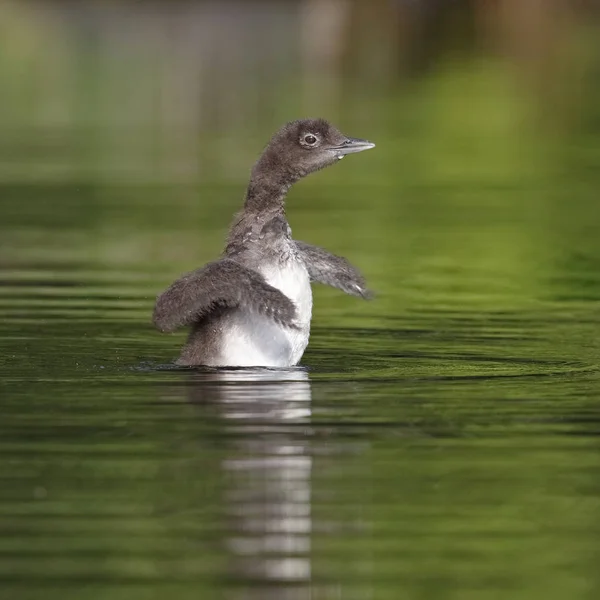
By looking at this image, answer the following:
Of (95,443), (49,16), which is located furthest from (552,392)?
(49,16)

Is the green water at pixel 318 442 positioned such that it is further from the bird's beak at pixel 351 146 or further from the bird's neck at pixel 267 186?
the bird's beak at pixel 351 146

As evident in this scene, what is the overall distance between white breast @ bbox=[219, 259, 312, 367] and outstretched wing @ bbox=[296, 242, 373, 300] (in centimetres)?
77

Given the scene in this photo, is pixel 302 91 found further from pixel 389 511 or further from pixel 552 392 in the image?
pixel 389 511

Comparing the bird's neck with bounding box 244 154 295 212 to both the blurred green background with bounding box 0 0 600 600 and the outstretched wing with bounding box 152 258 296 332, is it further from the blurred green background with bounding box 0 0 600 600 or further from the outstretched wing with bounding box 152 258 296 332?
the blurred green background with bounding box 0 0 600 600

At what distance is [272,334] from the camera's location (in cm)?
1272

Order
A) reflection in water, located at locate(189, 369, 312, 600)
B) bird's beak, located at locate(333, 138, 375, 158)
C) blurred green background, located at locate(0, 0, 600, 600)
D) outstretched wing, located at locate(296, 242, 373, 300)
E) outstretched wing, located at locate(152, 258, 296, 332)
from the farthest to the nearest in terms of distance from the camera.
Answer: outstretched wing, located at locate(296, 242, 373, 300)
bird's beak, located at locate(333, 138, 375, 158)
outstretched wing, located at locate(152, 258, 296, 332)
blurred green background, located at locate(0, 0, 600, 600)
reflection in water, located at locate(189, 369, 312, 600)

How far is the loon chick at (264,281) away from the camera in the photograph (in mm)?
12383

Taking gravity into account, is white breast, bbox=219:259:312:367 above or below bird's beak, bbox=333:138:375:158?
below

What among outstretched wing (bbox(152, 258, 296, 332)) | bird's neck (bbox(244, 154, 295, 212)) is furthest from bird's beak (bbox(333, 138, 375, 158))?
outstretched wing (bbox(152, 258, 296, 332))

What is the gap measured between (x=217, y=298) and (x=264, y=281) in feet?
1.20

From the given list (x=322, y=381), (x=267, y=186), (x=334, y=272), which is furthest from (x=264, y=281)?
(x=334, y=272)

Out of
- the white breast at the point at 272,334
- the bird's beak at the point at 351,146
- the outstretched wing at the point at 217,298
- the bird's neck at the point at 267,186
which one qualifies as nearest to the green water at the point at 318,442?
the white breast at the point at 272,334

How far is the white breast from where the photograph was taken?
12.7 meters

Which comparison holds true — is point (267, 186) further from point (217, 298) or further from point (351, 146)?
point (217, 298)
